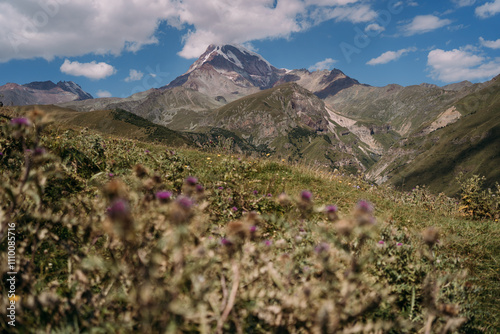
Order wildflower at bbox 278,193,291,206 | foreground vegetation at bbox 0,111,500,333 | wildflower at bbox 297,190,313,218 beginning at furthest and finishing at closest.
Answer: wildflower at bbox 278,193,291,206 < wildflower at bbox 297,190,313,218 < foreground vegetation at bbox 0,111,500,333

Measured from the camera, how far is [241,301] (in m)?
2.33

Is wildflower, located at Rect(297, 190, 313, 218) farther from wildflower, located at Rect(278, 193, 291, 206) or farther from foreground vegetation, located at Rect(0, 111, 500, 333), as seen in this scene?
wildflower, located at Rect(278, 193, 291, 206)

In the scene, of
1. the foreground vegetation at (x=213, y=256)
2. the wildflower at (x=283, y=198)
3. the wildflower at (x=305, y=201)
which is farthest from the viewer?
the wildflower at (x=283, y=198)

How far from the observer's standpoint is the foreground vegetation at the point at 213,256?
1.73 m

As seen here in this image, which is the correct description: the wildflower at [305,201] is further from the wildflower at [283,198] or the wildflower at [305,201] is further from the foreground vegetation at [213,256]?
the wildflower at [283,198]

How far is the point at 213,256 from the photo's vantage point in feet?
6.31

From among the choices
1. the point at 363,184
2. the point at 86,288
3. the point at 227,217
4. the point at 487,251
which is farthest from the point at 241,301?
the point at 363,184

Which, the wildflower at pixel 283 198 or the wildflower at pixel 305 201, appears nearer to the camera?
the wildflower at pixel 305 201

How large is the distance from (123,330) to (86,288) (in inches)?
21.6

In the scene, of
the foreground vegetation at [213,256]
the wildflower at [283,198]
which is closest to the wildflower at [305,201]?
the foreground vegetation at [213,256]

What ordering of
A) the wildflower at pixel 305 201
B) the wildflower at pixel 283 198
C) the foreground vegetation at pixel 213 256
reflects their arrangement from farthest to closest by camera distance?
the wildflower at pixel 283 198 → the wildflower at pixel 305 201 → the foreground vegetation at pixel 213 256

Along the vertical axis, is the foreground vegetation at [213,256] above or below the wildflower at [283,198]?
below

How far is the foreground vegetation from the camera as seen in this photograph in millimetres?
1731

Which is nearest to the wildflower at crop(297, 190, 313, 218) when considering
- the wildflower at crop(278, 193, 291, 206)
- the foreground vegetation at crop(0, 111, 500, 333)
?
the foreground vegetation at crop(0, 111, 500, 333)
